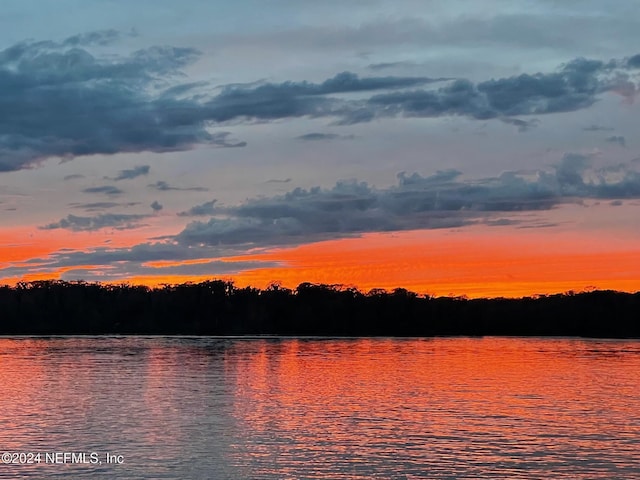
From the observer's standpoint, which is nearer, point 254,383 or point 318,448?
point 318,448

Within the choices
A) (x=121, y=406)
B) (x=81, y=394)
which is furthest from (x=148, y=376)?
(x=121, y=406)

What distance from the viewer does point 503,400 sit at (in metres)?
63.1

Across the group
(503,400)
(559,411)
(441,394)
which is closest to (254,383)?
(441,394)

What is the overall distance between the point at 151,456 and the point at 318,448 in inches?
302

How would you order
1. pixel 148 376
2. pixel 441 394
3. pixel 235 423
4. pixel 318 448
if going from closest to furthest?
pixel 318 448 < pixel 235 423 < pixel 441 394 < pixel 148 376

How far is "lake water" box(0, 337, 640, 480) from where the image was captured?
124ft

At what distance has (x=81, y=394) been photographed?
66.9 meters

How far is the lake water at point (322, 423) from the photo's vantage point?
124ft

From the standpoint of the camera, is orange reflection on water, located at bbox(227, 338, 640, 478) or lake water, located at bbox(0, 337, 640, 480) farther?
orange reflection on water, located at bbox(227, 338, 640, 478)

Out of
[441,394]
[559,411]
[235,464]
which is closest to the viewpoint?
[235,464]

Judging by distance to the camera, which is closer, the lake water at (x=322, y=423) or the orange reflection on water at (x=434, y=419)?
the lake water at (x=322, y=423)

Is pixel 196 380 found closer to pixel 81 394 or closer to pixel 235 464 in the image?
pixel 81 394

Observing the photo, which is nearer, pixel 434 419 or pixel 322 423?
pixel 322 423

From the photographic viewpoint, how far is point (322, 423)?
51.1 metres
